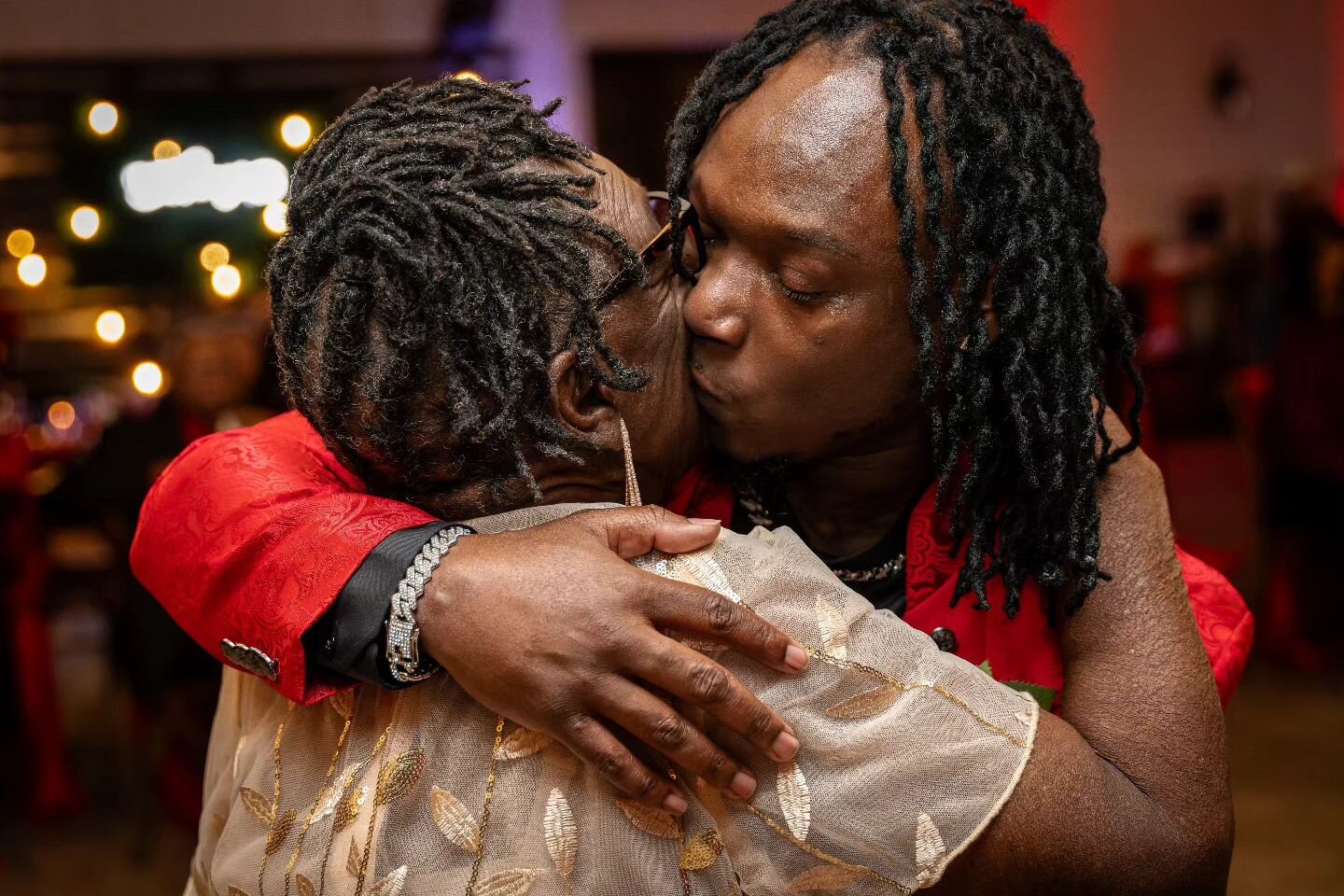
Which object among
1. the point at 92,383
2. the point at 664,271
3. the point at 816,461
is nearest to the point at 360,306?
the point at 664,271

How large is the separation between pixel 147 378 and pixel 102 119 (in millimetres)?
1232

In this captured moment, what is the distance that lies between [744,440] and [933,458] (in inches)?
9.3

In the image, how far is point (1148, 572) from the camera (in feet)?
4.70

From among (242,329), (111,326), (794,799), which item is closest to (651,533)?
(794,799)

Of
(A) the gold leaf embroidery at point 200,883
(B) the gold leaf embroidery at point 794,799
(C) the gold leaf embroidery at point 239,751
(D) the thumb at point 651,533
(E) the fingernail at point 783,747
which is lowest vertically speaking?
(A) the gold leaf embroidery at point 200,883

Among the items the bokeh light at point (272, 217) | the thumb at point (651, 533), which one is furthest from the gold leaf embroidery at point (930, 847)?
the bokeh light at point (272, 217)

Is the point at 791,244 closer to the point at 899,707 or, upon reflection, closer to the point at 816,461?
the point at 816,461

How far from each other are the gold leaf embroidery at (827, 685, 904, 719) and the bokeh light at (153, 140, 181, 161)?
545cm

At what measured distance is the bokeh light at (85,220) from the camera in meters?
5.74

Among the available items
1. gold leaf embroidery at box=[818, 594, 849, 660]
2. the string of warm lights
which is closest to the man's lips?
gold leaf embroidery at box=[818, 594, 849, 660]

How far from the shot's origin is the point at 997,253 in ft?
4.47

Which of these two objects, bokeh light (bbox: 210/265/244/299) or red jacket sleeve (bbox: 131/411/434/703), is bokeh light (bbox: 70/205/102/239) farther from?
red jacket sleeve (bbox: 131/411/434/703)

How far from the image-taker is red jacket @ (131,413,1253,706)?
1.28 meters

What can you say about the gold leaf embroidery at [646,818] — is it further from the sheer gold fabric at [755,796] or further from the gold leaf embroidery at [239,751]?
the gold leaf embroidery at [239,751]
